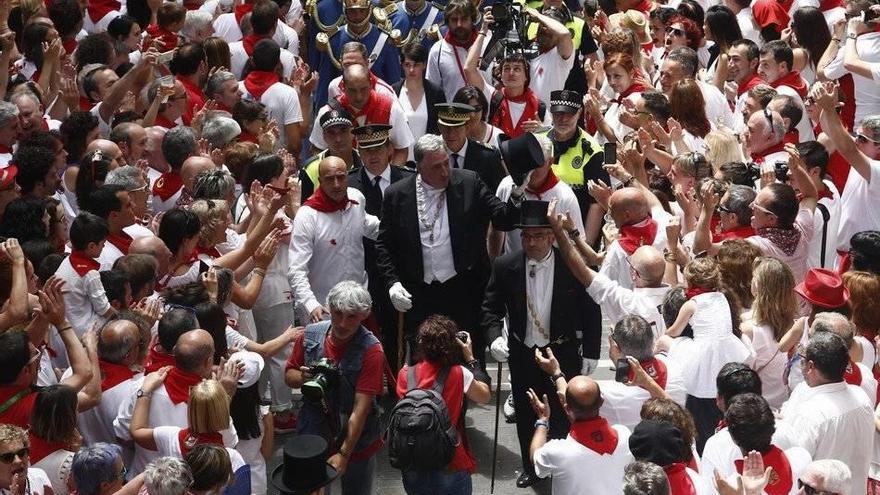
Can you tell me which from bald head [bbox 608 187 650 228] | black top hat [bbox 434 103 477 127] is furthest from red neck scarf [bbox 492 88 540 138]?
bald head [bbox 608 187 650 228]

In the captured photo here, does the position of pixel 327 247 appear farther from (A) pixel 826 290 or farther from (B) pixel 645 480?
(B) pixel 645 480

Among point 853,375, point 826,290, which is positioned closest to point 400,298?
point 826,290

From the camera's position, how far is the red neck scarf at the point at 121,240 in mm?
9336

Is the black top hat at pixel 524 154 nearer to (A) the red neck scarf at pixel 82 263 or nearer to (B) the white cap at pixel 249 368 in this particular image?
(B) the white cap at pixel 249 368

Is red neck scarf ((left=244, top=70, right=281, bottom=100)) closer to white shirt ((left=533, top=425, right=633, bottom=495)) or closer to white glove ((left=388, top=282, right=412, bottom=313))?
white glove ((left=388, top=282, right=412, bottom=313))

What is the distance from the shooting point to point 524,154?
9.73m

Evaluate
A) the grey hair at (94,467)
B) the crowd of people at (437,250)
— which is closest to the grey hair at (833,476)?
the crowd of people at (437,250)

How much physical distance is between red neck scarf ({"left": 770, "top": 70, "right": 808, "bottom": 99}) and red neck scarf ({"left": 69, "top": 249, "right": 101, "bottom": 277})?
601cm

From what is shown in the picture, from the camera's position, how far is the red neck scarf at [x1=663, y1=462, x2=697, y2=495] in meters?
6.77

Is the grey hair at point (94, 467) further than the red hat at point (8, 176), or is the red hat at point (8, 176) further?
the red hat at point (8, 176)

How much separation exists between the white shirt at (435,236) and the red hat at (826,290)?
103 inches

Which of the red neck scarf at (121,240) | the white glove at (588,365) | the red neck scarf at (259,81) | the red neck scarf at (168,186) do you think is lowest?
the white glove at (588,365)

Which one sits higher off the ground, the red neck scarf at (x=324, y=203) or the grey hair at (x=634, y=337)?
the grey hair at (x=634, y=337)

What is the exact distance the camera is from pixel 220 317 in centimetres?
820
